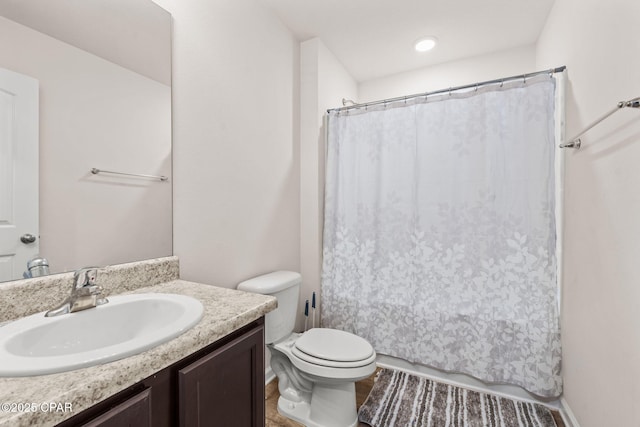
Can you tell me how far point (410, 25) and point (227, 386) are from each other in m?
2.30

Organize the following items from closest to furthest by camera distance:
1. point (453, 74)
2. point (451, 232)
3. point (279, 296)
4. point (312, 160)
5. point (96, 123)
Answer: point (96, 123) < point (279, 296) < point (451, 232) < point (312, 160) < point (453, 74)

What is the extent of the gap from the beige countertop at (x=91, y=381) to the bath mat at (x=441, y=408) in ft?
4.08

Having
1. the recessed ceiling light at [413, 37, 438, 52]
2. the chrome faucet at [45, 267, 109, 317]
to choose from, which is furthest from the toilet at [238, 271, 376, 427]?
the recessed ceiling light at [413, 37, 438, 52]

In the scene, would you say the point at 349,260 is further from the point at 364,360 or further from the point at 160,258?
the point at 160,258

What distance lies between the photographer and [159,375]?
2.11ft

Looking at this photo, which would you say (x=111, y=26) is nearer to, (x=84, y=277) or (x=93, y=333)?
(x=84, y=277)

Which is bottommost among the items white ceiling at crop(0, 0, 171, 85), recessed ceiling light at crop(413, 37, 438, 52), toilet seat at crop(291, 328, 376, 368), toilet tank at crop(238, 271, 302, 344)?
toilet seat at crop(291, 328, 376, 368)

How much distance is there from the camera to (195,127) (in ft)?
4.40

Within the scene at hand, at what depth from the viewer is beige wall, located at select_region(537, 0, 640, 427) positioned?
95 cm

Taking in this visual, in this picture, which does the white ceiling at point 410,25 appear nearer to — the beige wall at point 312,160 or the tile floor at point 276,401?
the beige wall at point 312,160

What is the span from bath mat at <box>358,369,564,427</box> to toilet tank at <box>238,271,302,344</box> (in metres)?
0.64

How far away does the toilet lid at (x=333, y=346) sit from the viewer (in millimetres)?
1413

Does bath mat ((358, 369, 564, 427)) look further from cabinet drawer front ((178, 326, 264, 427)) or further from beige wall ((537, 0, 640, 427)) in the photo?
cabinet drawer front ((178, 326, 264, 427))

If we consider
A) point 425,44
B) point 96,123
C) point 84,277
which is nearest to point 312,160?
point 425,44
